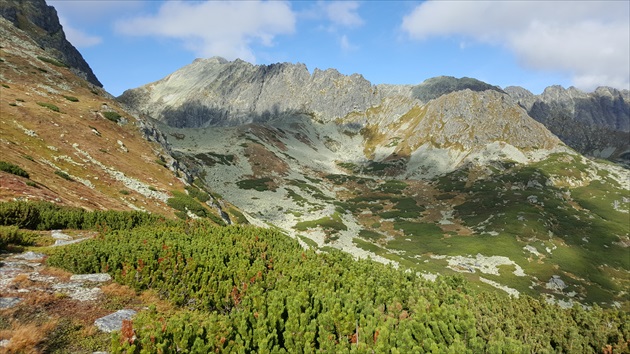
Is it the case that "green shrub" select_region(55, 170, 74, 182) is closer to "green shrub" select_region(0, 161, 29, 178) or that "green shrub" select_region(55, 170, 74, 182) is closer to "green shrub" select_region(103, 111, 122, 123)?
"green shrub" select_region(0, 161, 29, 178)

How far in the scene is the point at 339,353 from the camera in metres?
A: 8.25

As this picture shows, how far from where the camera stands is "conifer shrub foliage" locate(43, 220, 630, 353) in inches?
339

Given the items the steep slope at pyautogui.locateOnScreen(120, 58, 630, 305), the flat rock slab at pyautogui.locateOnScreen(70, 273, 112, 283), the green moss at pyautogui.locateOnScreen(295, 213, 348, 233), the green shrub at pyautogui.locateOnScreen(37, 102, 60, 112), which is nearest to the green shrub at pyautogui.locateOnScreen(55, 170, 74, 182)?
the green shrub at pyautogui.locateOnScreen(37, 102, 60, 112)

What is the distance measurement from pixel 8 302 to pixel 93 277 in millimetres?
3557

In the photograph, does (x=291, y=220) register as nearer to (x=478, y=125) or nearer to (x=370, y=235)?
(x=370, y=235)

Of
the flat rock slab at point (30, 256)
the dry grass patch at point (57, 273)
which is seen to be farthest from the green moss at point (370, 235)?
the dry grass patch at point (57, 273)

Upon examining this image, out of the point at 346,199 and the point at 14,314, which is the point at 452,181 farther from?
the point at 14,314

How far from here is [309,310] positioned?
33.9 feet

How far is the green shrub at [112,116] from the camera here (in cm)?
5244

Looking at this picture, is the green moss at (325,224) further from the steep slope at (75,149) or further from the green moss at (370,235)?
the steep slope at (75,149)

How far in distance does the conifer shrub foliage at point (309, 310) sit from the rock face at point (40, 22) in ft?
407

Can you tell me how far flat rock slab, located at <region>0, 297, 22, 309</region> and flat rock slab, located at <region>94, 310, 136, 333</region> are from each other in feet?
7.49

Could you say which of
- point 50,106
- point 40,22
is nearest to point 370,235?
point 50,106

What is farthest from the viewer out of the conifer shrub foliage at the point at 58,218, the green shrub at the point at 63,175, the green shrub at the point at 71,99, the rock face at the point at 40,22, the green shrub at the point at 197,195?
the rock face at the point at 40,22
